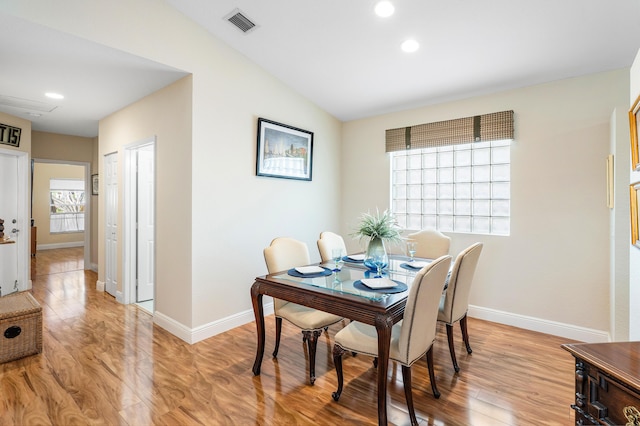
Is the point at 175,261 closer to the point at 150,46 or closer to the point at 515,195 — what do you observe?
the point at 150,46

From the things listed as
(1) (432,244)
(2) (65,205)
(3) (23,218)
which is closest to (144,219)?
(3) (23,218)

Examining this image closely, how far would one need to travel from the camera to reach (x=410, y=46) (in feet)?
9.45

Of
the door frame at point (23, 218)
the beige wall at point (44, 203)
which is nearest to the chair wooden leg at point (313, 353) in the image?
the door frame at point (23, 218)

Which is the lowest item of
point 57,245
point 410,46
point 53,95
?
point 57,245

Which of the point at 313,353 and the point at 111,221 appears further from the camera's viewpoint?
the point at 111,221

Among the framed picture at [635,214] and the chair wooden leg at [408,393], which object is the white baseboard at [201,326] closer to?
the chair wooden leg at [408,393]

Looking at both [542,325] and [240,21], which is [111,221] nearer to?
[240,21]

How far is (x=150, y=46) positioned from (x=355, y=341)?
293 cm

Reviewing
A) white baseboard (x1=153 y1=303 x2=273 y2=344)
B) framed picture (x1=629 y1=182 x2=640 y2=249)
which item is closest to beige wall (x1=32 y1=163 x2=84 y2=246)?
white baseboard (x1=153 y1=303 x2=273 y2=344)

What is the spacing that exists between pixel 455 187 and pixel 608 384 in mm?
3079

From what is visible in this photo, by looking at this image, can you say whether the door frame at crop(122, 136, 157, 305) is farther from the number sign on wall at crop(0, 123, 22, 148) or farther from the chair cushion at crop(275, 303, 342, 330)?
the chair cushion at crop(275, 303, 342, 330)

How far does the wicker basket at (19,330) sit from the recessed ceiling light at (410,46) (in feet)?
13.2

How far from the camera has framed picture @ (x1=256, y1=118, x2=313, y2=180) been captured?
3605mm

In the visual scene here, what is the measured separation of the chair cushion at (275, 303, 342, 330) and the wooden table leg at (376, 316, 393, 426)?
576 mm
